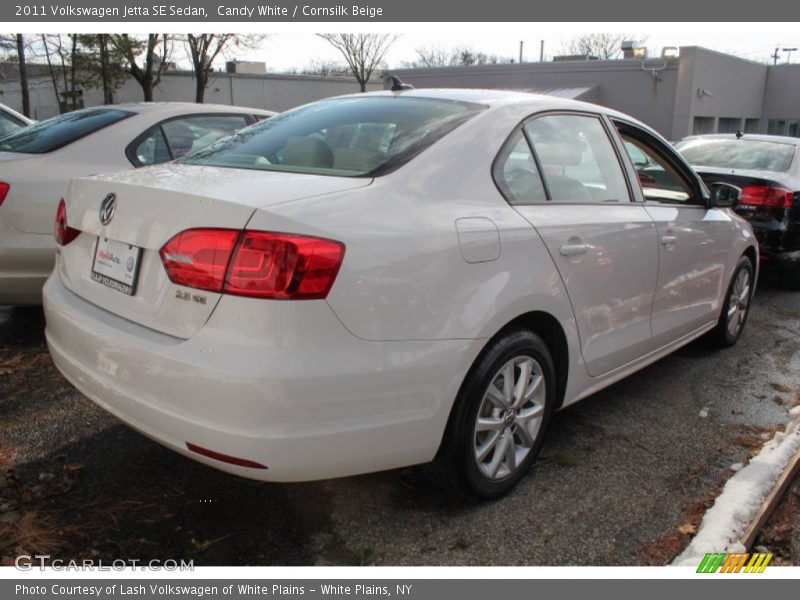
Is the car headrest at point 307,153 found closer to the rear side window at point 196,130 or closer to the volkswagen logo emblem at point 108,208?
the volkswagen logo emblem at point 108,208

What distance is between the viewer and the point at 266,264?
209 cm

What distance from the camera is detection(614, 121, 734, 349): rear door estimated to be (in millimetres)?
3740

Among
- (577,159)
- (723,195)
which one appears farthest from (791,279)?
(577,159)

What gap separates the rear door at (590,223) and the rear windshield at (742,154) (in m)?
4.12

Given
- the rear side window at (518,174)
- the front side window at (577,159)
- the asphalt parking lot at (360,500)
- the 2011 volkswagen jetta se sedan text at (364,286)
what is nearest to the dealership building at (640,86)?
the front side window at (577,159)

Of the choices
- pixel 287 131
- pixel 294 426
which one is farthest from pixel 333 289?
pixel 287 131

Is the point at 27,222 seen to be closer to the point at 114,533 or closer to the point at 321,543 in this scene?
the point at 114,533

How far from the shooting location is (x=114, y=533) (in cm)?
254

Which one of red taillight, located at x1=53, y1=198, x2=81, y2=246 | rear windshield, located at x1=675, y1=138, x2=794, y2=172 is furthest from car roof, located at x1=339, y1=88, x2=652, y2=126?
rear windshield, located at x1=675, y1=138, x2=794, y2=172

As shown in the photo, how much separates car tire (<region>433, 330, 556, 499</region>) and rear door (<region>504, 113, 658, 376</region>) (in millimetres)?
353

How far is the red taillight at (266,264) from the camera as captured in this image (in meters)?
2.09

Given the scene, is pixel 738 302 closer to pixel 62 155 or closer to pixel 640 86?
pixel 62 155

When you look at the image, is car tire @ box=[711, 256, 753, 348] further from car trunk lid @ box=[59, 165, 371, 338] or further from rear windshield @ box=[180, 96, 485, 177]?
car trunk lid @ box=[59, 165, 371, 338]

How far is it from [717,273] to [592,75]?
24476 mm
